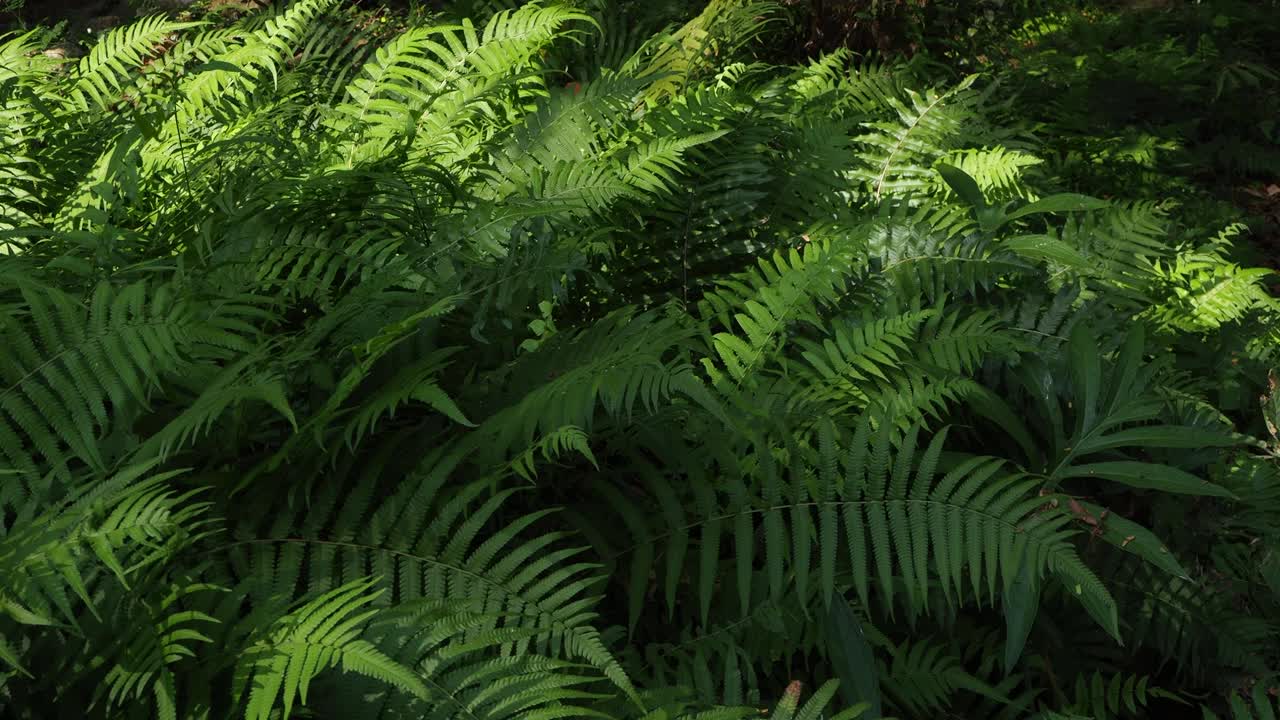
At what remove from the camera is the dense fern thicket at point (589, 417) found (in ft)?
4.69

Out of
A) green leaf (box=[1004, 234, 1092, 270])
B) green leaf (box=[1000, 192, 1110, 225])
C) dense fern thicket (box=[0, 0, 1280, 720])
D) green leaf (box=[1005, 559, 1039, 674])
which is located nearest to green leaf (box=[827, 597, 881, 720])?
dense fern thicket (box=[0, 0, 1280, 720])

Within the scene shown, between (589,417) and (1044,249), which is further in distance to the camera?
(1044,249)

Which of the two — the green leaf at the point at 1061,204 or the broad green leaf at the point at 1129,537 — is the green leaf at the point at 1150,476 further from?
the green leaf at the point at 1061,204

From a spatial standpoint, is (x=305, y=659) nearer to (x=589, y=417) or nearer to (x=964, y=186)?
(x=589, y=417)

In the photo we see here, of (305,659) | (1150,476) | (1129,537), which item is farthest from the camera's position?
(1150,476)

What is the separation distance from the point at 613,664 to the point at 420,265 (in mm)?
1015

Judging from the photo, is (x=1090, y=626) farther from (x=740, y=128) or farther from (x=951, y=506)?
(x=740, y=128)

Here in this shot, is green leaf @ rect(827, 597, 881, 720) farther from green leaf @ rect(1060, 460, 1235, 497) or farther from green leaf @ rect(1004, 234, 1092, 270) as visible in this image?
green leaf @ rect(1004, 234, 1092, 270)

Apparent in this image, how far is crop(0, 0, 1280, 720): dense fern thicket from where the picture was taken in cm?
143


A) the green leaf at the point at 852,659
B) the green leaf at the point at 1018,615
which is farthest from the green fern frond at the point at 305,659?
the green leaf at the point at 1018,615

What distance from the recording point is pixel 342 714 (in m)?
1.37

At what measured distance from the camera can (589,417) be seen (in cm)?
163

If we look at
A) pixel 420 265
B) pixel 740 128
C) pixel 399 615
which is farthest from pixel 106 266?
pixel 740 128

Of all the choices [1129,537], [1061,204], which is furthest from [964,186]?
[1129,537]
